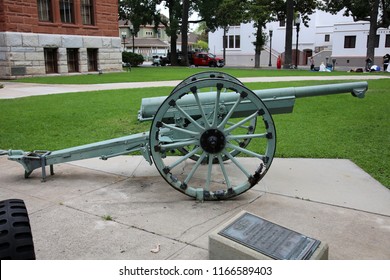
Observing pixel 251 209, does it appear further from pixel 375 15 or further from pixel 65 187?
pixel 375 15

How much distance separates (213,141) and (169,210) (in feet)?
2.79

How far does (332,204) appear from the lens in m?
4.50

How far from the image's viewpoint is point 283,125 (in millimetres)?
8969

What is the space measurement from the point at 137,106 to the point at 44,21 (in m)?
15.3

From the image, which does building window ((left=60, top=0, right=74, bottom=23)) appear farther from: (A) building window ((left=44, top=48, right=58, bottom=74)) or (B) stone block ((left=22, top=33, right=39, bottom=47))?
(B) stone block ((left=22, top=33, right=39, bottom=47))

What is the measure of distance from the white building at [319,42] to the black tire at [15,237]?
4532 cm

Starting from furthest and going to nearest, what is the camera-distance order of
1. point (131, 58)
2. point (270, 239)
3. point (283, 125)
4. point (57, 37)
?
point (131, 58) < point (57, 37) < point (283, 125) < point (270, 239)

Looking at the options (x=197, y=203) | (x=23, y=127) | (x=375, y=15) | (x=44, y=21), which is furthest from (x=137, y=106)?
(x=375, y=15)

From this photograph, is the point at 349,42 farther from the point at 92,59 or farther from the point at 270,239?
the point at 270,239

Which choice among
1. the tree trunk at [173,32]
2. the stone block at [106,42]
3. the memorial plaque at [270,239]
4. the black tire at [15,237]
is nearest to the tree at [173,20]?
the tree trunk at [173,32]

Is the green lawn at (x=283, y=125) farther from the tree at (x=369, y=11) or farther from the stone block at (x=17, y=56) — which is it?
the tree at (x=369, y=11)

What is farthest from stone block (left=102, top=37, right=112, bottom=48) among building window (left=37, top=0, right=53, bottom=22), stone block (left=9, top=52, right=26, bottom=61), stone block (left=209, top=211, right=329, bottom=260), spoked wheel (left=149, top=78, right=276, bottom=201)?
stone block (left=209, top=211, right=329, bottom=260)

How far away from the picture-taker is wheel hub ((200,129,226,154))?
14.5ft

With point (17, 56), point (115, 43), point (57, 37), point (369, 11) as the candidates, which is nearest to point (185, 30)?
point (115, 43)
